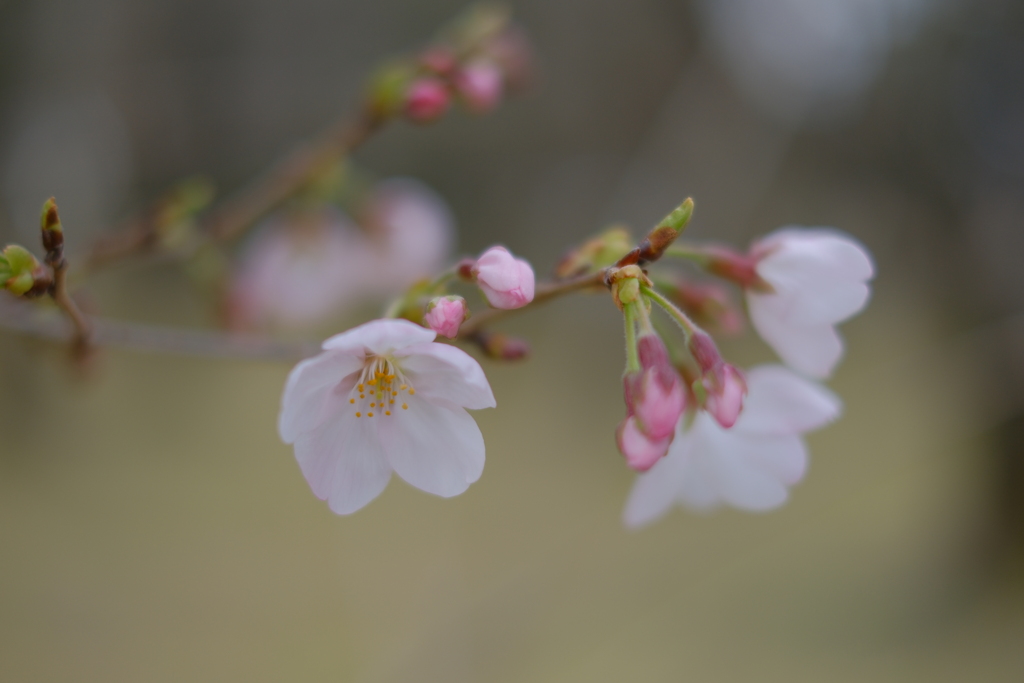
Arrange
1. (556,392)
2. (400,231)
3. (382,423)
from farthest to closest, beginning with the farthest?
(556,392) → (400,231) → (382,423)

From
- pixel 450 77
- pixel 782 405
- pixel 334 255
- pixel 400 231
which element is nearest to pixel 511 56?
pixel 450 77

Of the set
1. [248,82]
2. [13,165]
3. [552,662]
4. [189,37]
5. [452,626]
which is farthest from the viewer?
[248,82]

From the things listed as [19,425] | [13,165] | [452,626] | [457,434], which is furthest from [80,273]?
[19,425]

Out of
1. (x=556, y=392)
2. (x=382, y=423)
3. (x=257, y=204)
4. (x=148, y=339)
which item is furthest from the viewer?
(x=556, y=392)

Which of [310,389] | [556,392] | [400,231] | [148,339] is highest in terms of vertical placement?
[556,392]

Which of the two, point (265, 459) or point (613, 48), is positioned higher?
point (613, 48)

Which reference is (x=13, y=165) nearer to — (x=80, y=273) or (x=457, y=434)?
(x=80, y=273)

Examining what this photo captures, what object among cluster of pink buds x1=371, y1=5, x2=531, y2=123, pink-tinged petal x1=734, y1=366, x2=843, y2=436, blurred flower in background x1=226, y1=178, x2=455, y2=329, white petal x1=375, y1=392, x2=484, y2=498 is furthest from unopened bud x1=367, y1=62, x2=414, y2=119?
pink-tinged petal x1=734, y1=366, x2=843, y2=436

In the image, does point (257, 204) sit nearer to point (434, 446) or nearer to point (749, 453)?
point (434, 446)
